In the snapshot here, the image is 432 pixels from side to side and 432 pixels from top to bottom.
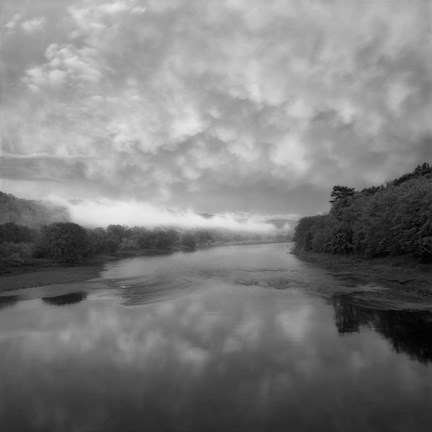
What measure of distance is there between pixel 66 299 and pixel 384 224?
50.9 meters

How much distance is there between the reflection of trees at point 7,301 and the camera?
135 ft

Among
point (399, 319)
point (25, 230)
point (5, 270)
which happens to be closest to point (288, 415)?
point (399, 319)

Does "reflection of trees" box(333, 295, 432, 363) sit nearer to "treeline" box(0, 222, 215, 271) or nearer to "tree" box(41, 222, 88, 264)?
"treeline" box(0, 222, 215, 271)

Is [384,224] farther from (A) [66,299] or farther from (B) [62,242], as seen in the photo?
(B) [62,242]

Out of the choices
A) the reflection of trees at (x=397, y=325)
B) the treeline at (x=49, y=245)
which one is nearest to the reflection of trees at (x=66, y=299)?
the reflection of trees at (x=397, y=325)

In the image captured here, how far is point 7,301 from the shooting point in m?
43.6

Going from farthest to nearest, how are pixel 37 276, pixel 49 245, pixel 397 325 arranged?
1. pixel 49 245
2. pixel 37 276
3. pixel 397 325

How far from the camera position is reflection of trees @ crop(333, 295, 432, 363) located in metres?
23.1

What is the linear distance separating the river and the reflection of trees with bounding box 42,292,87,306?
3480mm

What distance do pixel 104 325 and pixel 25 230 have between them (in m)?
109

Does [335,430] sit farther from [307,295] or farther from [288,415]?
[307,295]

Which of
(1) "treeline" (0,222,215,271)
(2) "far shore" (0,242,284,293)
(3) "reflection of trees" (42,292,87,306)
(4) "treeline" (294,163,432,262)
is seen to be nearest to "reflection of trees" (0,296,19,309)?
(3) "reflection of trees" (42,292,87,306)

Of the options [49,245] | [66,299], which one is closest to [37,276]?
[66,299]

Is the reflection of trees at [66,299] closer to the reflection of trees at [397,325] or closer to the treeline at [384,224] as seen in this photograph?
the reflection of trees at [397,325]
